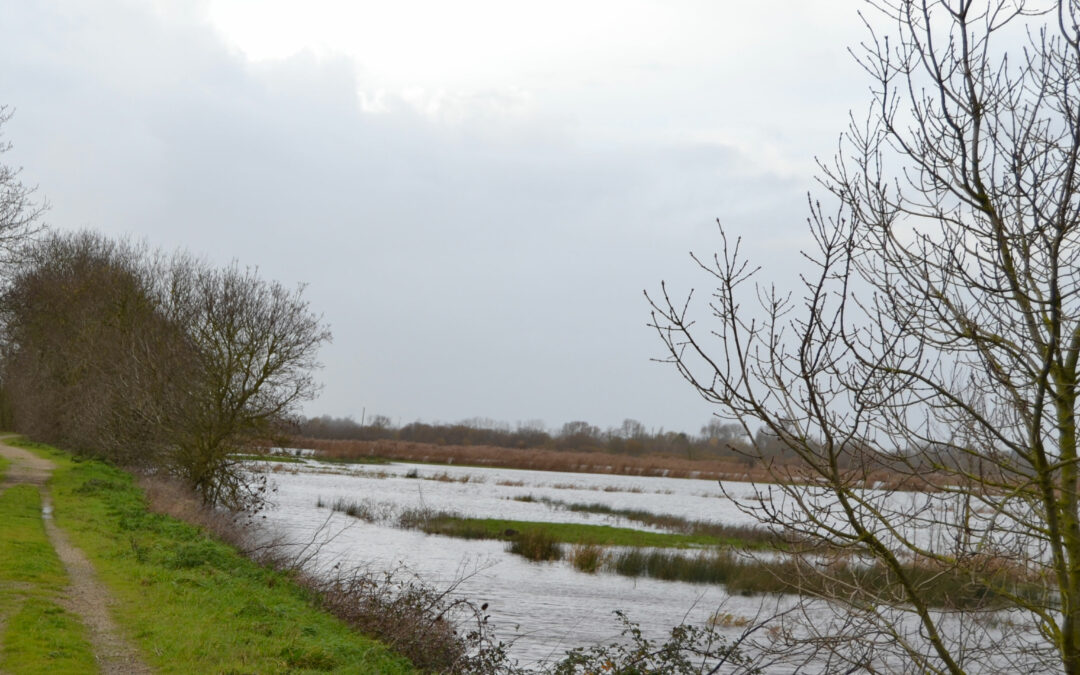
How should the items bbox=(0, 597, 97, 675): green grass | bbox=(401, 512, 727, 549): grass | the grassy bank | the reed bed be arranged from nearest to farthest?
bbox=(0, 597, 97, 675): green grass
the grassy bank
bbox=(401, 512, 727, 549): grass
the reed bed

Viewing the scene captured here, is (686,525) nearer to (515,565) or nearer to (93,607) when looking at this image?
(515,565)

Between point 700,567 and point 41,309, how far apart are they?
1132 inches

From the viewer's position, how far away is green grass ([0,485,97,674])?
7844 millimetres

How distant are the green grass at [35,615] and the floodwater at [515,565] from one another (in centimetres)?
453

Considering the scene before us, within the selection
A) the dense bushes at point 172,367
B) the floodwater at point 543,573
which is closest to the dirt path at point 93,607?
the floodwater at point 543,573

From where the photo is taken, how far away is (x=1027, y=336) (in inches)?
184

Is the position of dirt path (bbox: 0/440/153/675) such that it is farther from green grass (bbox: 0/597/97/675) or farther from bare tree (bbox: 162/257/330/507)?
bare tree (bbox: 162/257/330/507)

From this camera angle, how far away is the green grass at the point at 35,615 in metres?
7.84

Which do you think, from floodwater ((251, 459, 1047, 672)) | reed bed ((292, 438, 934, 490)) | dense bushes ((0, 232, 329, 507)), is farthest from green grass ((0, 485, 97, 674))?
reed bed ((292, 438, 934, 490))

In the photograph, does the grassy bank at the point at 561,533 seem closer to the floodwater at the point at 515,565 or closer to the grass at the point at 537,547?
the grass at the point at 537,547

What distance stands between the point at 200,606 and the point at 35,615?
198 cm

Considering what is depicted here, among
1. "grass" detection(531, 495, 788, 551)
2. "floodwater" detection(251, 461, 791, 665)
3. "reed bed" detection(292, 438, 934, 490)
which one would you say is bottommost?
"floodwater" detection(251, 461, 791, 665)

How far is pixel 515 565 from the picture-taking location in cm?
2366

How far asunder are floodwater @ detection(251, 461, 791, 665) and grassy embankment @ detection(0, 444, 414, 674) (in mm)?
2341
